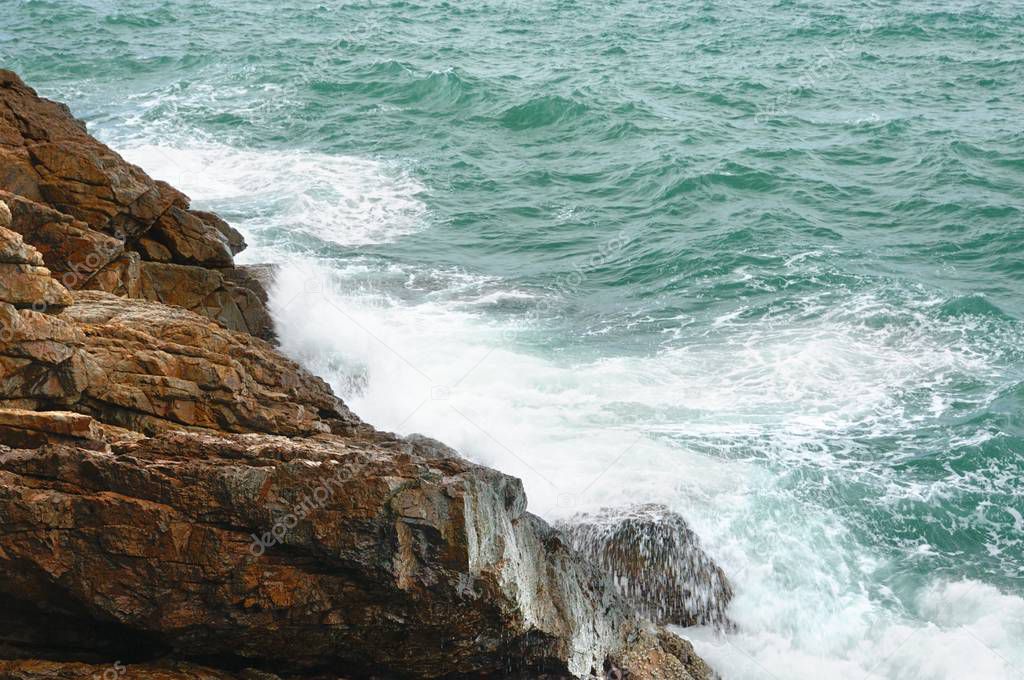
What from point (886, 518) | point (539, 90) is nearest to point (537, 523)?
point (886, 518)

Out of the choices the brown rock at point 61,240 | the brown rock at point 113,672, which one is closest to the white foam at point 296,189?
the brown rock at point 61,240

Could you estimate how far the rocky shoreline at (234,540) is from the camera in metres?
7.43

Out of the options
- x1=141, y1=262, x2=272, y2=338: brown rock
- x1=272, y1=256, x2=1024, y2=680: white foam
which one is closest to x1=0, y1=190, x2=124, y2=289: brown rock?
x1=141, y1=262, x2=272, y2=338: brown rock

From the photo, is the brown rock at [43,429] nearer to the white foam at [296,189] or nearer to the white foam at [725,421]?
the white foam at [725,421]

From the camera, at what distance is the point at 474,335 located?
19.0 meters

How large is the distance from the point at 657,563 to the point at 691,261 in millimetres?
12000

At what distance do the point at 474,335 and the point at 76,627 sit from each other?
11.9 metres

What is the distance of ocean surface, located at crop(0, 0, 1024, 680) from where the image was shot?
1373 cm

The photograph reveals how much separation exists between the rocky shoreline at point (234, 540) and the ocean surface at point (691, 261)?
11.7ft

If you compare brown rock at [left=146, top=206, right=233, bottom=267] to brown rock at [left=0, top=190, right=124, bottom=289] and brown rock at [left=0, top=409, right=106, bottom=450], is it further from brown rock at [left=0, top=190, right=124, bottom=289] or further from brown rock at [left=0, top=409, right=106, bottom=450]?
brown rock at [left=0, top=409, right=106, bottom=450]

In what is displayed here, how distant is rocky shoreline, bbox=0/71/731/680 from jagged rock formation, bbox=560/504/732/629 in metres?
1.06

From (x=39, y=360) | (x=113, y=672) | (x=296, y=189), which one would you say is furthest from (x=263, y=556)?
(x=296, y=189)

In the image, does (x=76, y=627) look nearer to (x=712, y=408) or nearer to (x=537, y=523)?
(x=537, y=523)

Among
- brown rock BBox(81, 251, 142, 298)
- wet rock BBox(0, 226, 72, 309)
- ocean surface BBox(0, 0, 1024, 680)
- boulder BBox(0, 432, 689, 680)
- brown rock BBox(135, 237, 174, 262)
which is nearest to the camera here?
boulder BBox(0, 432, 689, 680)
